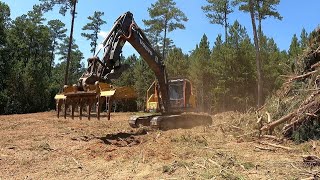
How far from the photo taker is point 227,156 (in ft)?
24.2

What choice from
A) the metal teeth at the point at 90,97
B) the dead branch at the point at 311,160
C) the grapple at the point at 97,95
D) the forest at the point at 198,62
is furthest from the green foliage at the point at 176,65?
the dead branch at the point at 311,160

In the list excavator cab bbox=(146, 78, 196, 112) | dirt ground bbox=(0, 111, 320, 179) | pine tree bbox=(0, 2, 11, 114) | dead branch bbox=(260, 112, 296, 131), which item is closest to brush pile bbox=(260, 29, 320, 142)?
dead branch bbox=(260, 112, 296, 131)

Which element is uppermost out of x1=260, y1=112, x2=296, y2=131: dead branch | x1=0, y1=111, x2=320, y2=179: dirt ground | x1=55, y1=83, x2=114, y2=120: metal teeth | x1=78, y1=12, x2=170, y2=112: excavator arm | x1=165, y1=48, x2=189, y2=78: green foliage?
x1=165, y1=48, x2=189, y2=78: green foliage

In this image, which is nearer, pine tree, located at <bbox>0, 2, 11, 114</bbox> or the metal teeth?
the metal teeth

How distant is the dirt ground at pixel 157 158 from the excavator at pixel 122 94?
4.86 ft

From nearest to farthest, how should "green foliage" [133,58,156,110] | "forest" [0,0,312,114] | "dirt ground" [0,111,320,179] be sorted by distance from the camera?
1. "dirt ground" [0,111,320,179]
2. "forest" [0,0,312,114]
3. "green foliage" [133,58,156,110]

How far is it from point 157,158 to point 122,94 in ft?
12.7

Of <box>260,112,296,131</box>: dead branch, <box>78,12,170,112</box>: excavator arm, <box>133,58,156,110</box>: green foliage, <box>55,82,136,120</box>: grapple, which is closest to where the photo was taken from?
<box>260,112,296,131</box>: dead branch

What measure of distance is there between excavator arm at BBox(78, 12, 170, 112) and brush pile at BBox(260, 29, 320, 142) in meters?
4.69

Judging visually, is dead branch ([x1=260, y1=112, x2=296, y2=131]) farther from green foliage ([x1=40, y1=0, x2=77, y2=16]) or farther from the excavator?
green foliage ([x1=40, y1=0, x2=77, y2=16])

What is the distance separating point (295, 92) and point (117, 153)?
534cm

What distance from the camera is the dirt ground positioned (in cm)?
643

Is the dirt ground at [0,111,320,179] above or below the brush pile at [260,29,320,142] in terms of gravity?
below

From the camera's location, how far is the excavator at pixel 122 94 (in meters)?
11.2
